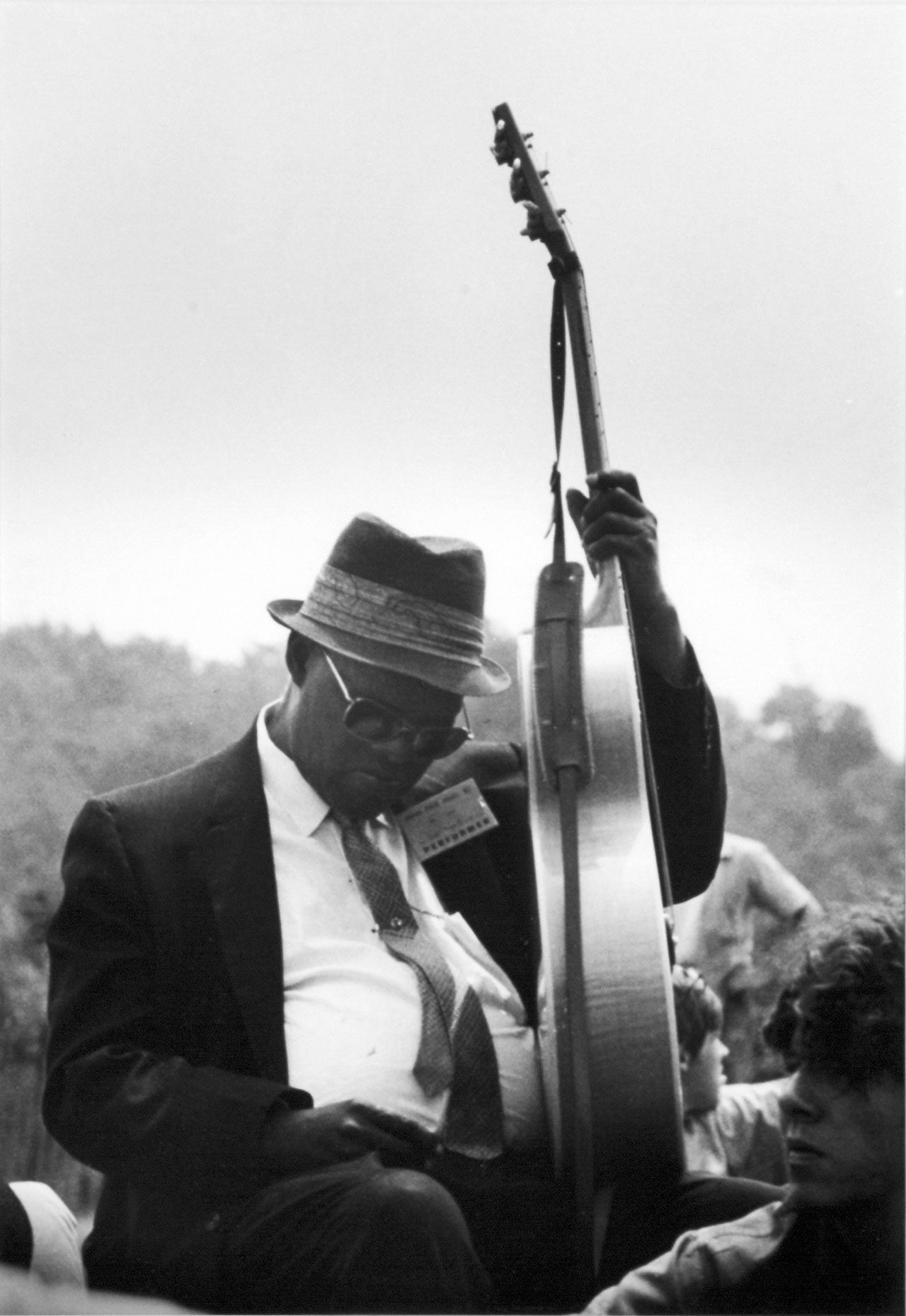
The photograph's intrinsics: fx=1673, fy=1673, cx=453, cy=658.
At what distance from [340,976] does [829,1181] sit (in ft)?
2.27

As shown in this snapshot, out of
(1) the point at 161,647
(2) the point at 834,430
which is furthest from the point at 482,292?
(1) the point at 161,647

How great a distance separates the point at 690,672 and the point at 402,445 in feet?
1.80

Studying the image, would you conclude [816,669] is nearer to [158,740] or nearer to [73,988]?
[158,740]

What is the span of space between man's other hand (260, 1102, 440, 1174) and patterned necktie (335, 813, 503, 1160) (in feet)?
0.22

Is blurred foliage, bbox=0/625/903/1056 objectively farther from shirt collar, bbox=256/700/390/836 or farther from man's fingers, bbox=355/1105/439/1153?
man's fingers, bbox=355/1105/439/1153

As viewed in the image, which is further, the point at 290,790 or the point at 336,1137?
the point at 290,790

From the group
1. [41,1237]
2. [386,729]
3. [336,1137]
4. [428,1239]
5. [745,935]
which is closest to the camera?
[428,1239]

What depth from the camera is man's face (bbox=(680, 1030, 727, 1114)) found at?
2490mm

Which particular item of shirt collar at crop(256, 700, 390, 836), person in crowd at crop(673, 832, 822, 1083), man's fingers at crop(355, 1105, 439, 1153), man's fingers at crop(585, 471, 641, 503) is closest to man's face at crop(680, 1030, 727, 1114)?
person in crowd at crop(673, 832, 822, 1083)

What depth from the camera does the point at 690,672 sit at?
2496mm

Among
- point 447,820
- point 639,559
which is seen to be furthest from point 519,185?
Result: point 447,820

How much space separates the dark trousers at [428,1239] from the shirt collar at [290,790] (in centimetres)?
50

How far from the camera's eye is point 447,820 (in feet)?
8.08

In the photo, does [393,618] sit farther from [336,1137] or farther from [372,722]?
[336,1137]
